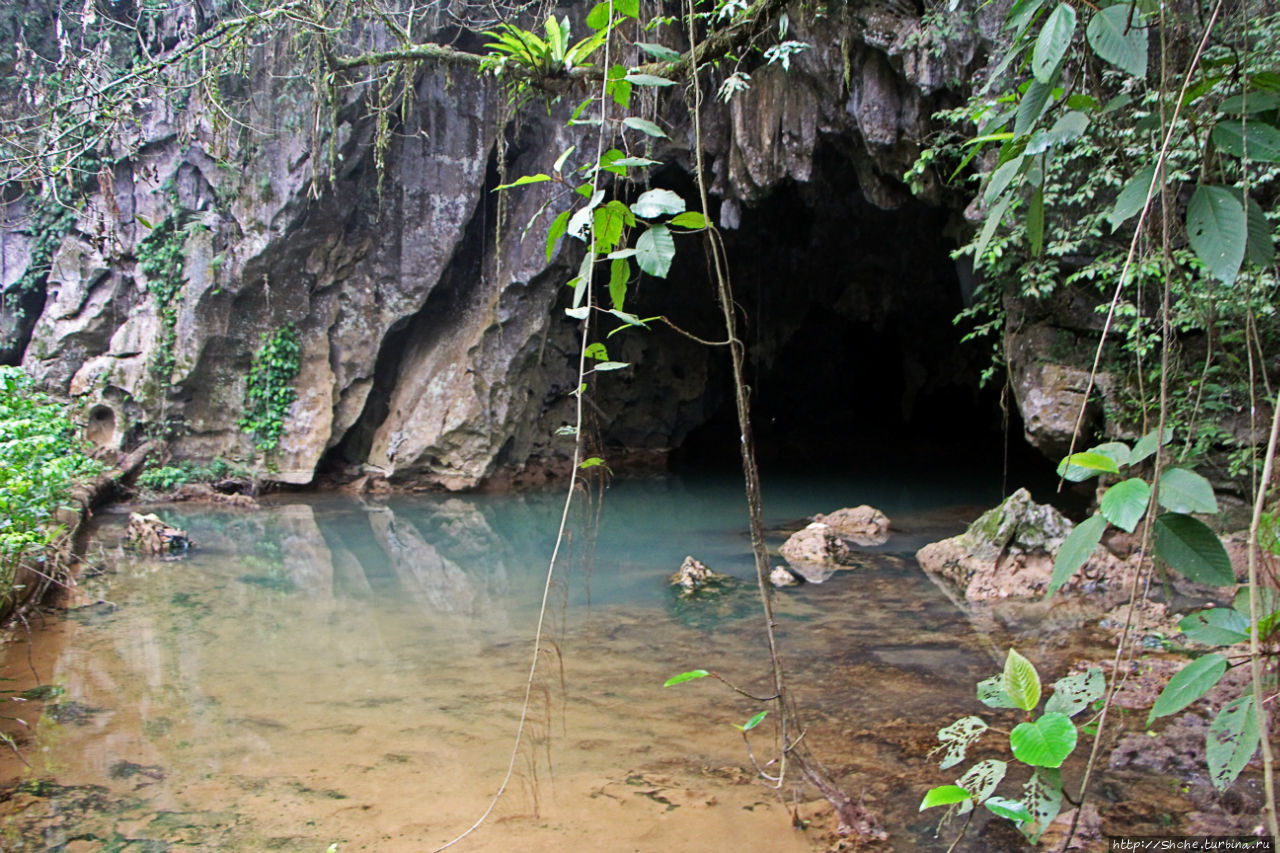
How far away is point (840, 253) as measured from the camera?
13414mm

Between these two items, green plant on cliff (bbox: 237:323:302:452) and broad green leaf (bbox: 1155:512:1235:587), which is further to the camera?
green plant on cliff (bbox: 237:323:302:452)

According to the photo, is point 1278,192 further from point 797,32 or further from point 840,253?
point 840,253

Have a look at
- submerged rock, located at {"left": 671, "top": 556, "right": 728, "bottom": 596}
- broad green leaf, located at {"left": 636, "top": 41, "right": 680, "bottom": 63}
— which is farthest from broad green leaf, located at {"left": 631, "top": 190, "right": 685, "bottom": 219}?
submerged rock, located at {"left": 671, "top": 556, "right": 728, "bottom": 596}

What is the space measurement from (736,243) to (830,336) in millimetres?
5206

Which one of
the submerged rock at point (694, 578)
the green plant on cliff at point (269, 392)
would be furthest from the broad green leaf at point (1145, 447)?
the green plant on cliff at point (269, 392)

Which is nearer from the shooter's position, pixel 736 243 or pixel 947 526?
pixel 947 526

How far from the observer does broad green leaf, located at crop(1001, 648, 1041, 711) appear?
4.14ft

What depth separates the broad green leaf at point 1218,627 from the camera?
104 cm

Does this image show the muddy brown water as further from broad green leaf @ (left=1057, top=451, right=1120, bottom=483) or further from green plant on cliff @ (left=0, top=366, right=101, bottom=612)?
broad green leaf @ (left=1057, top=451, right=1120, bottom=483)

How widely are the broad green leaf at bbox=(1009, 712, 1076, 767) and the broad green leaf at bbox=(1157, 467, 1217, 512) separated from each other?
0.31 m

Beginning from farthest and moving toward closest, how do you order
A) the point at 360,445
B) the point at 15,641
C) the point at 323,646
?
the point at 360,445 < the point at 323,646 < the point at 15,641

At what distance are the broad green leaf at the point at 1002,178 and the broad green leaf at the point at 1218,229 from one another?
25cm

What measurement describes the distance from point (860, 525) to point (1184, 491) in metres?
6.89

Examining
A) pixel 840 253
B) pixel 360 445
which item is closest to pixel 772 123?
pixel 840 253
